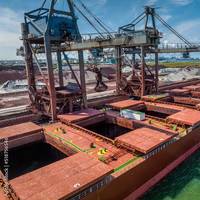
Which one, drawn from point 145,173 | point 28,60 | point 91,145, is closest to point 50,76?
point 28,60

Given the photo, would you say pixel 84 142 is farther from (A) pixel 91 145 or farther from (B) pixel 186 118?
(B) pixel 186 118

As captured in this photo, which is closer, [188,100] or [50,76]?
[50,76]

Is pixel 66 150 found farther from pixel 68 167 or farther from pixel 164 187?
pixel 164 187

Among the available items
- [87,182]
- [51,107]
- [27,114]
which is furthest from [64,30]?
[87,182]

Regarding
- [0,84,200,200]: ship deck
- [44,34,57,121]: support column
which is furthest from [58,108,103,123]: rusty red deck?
[44,34,57,121]: support column

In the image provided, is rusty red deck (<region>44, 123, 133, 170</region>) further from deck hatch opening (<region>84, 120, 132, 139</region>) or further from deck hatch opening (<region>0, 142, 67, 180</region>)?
deck hatch opening (<region>84, 120, 132, 139</region>)

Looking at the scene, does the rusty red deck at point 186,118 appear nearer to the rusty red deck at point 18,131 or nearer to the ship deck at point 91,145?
the ship deck at point 91,145

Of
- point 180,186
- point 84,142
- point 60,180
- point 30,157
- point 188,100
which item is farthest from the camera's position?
point 188,100
